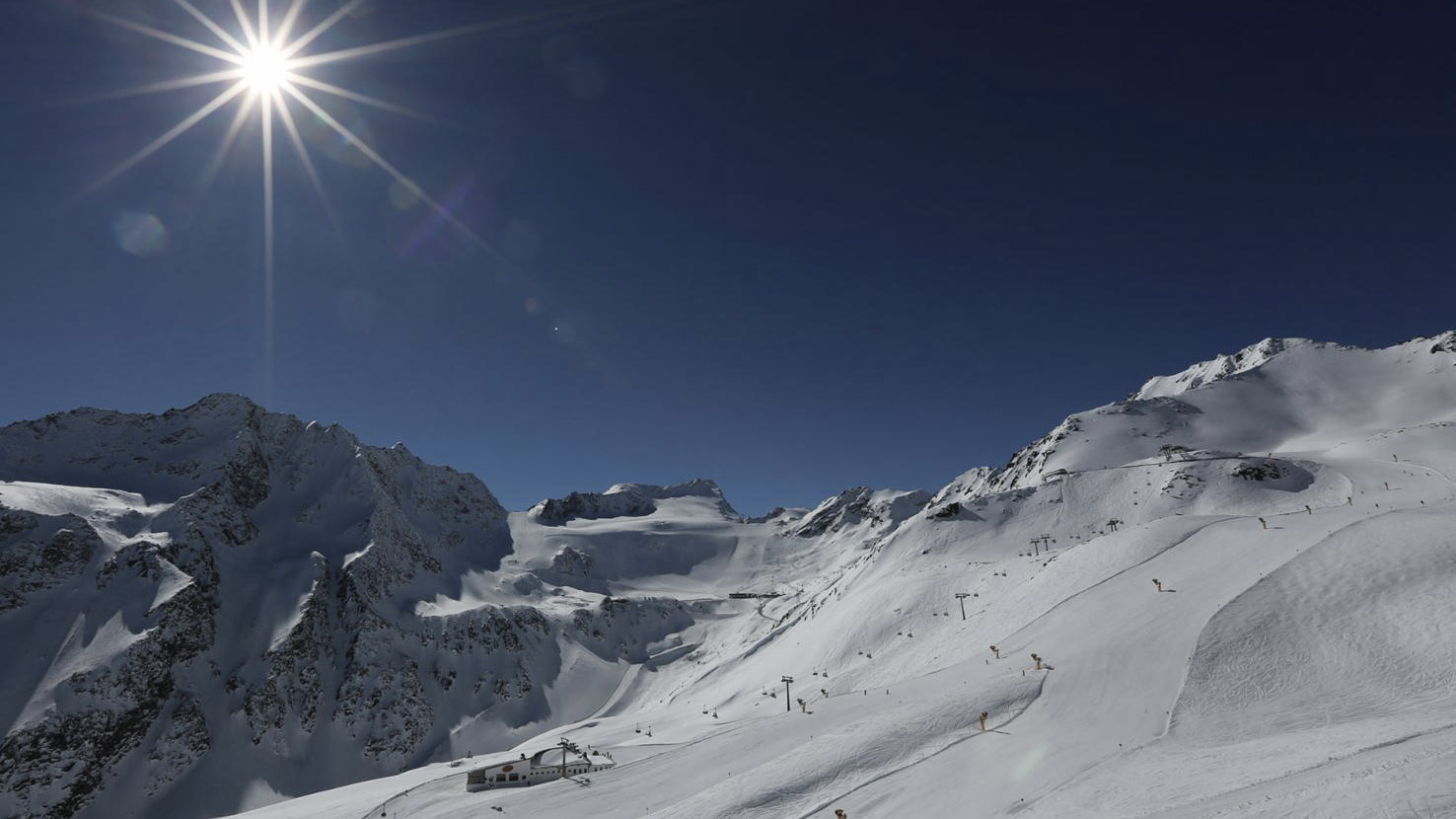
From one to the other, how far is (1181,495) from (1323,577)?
149 ft

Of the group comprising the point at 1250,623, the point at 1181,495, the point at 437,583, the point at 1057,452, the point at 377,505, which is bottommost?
the point at 1250,623

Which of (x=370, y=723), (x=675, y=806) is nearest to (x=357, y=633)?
(x=370, y=723)

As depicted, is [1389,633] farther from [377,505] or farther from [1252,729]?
[377,505]

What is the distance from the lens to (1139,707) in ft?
80.7

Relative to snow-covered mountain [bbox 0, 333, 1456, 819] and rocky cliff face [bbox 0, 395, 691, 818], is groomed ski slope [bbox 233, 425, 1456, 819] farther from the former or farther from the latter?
rocky cliff face [bbox 0, 395, 691, 818]

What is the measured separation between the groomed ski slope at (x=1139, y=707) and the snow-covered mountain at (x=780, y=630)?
20 cm

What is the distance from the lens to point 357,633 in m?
114

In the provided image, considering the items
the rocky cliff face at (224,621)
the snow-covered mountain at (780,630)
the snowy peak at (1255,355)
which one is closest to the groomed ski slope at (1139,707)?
the snow-covered mountain at (780,630)

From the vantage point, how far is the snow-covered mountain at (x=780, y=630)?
2300 centimetres

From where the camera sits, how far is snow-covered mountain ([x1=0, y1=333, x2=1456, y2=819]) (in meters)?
23.0

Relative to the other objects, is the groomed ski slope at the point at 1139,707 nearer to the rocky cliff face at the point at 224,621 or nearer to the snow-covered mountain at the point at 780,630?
the snow-covered mountain at the point at 780,630

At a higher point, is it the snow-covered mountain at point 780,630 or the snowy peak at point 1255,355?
the snowy peak at point 1255,355

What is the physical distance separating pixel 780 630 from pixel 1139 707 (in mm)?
62469

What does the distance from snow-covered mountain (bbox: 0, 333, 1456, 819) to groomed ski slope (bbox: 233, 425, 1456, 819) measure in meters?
0.20
